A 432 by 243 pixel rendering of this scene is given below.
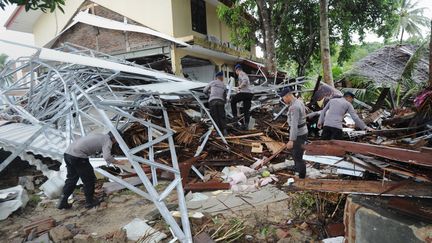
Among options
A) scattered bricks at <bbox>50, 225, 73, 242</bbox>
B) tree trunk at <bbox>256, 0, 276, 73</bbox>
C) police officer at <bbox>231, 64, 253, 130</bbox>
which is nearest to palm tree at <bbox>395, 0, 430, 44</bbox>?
tree trunk at <bbox>256, 0, 276, 73</bbox>

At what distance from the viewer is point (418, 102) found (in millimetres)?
5512

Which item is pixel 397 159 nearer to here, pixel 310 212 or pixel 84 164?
pixel 310 212

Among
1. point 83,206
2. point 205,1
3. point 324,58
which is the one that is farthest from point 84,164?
point 205,1

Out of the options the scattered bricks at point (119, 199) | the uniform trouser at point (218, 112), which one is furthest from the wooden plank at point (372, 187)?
the uniform trouser at point (218, 112)

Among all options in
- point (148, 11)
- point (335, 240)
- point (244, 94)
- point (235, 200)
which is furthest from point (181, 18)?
point (335, 240)

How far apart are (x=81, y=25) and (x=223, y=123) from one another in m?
10.3

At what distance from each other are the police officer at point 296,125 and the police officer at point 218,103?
7.56 feet

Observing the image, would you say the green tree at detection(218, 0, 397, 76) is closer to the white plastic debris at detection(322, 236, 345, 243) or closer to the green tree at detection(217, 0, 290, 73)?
the green tree at detection(217, 0, 290, 73)

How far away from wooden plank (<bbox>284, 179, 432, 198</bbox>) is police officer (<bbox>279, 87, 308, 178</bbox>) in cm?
180

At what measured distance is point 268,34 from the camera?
1353cm

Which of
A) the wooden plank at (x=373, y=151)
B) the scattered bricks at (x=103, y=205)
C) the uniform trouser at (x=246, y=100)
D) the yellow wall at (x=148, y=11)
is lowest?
the scattered bricks at (x=103, y=205)

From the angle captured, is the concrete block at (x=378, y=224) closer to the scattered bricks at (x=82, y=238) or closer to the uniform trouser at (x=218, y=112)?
the scattered bricks at (x=82, y=238)

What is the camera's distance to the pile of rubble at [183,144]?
3350 millimetres

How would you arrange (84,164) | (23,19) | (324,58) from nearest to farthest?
(84,164)
(324,58)
(23,19)
